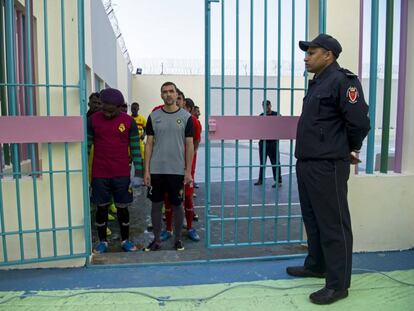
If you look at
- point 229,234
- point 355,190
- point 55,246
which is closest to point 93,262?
point 55,246

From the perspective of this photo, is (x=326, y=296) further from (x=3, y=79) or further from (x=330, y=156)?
(x=3, y=79)

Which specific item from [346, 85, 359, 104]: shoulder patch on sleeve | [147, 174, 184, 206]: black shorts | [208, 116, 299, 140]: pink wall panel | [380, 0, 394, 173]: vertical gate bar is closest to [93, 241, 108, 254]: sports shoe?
[147, 174, 184, 206]: black shorts

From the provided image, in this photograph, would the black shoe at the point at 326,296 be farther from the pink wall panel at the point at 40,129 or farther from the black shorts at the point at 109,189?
the pink wall panel at the point at 40,129

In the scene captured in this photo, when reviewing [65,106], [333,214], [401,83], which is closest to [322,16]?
[401,83]

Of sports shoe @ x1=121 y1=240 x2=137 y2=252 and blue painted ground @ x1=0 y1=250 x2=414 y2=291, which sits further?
sports shoe @ x1=121 y1=240 x2=137 y2=252

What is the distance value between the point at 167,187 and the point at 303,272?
59.1 inches

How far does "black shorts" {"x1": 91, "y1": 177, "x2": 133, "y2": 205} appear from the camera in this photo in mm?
3850

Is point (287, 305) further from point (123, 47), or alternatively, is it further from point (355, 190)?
point (123, 47)

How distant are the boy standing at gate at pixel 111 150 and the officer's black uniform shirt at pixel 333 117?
1.75m

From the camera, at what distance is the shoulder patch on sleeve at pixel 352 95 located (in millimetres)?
2652

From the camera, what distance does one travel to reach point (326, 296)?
2826 mm

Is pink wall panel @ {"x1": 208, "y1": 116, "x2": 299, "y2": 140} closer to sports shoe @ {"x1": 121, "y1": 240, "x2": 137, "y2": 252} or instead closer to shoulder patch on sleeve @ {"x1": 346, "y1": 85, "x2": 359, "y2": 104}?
shoulder patch on sleeve @ {"x1": 346, "y1": 85, "x2": 359, "y2": 104}

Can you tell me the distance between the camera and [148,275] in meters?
3.39

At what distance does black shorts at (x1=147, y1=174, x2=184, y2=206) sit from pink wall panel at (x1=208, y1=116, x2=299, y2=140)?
23.9 inches
